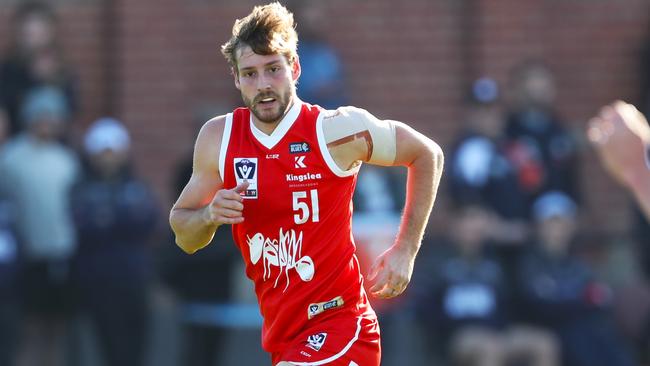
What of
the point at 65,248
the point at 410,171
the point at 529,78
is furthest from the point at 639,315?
the point at 410,171

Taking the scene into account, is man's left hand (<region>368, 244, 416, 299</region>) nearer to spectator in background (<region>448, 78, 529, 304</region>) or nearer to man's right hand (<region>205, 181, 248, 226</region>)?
man's right hand (<region>205, 181, 248, 226</region>)

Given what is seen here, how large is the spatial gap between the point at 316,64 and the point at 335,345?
17.1 ft

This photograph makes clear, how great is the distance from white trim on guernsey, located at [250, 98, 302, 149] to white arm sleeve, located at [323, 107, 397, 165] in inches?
5.1

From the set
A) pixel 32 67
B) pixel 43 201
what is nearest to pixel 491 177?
pixel 43 201

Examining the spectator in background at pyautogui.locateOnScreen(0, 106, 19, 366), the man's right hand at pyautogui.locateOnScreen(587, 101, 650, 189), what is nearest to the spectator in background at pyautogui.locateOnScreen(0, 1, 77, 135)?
the spectator in background at pyautogui.locateOnScreen(0, 106, 19, 366)

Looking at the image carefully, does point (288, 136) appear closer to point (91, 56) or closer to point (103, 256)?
point (103, 256)

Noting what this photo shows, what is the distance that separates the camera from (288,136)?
5.59 m

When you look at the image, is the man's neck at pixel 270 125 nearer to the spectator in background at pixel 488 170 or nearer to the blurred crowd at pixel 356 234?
the blurred crowd at pixel 356 234

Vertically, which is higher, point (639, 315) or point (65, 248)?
point (65, 248)

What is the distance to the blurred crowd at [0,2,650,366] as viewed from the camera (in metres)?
10.2

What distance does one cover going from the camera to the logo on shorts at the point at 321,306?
221 inches

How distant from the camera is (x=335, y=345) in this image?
5.55 meters

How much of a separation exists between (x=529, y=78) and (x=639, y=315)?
203 cm

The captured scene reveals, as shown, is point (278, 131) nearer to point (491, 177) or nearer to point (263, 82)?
point (263, 82)
